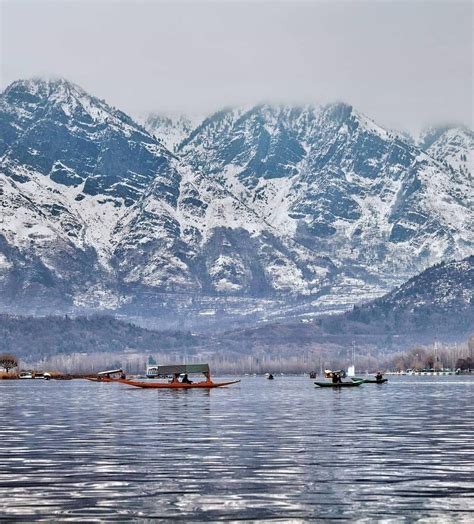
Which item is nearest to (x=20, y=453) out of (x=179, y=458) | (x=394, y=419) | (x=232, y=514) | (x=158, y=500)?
(x=179, y=458)

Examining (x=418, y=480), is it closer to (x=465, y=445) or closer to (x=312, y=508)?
(x=312, y=508)

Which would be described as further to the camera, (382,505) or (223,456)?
(223,456)

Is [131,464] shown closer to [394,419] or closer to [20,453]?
[20,453]

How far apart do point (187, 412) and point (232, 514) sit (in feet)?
381

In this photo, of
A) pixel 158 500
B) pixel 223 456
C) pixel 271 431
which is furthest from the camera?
pixel 271 431

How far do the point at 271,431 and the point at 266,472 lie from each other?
46.5m

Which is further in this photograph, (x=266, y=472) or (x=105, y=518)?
(x=266, y=472)

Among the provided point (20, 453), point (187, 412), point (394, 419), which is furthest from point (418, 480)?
point (187, 412)

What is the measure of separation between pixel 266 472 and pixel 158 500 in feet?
52.6

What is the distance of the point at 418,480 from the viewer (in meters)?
90.6

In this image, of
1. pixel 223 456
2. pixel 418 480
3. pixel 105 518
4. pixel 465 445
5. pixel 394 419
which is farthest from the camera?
pixel 394 419

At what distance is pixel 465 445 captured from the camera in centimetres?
12025

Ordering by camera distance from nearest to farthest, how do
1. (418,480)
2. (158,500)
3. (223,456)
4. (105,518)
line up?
(105,518), (158,500), (418,480), (223,456)

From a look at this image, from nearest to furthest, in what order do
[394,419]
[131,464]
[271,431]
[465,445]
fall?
[131,464] → [465,445] → [271,431] → [394,419]
